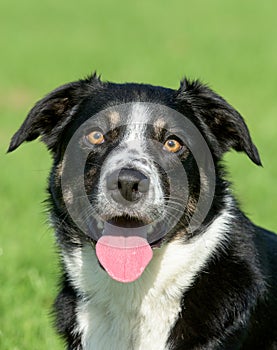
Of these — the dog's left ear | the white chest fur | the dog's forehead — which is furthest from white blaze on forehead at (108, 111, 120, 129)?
the white chest fur

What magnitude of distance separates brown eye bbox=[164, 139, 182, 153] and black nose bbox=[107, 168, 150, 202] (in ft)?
1.55

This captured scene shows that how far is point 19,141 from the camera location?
16.1ft

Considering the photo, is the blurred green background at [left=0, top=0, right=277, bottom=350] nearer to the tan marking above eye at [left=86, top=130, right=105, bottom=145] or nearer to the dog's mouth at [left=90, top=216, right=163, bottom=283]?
the dog's mouth at [left=90, top=216, right=163, bottom=283]

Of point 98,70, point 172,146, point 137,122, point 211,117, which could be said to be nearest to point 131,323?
point 172,146

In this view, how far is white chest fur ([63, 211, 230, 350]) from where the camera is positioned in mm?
4863

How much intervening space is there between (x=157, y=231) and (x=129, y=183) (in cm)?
51

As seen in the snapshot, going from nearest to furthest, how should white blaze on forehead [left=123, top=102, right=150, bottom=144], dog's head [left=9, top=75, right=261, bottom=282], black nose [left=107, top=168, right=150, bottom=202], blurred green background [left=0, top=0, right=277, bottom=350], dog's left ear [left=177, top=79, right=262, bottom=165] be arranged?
black nose [left=107, top=168, right=150, bottom=202] < dog's head [left=9, top=75, right=261, bottom=282] < white blaze on forehead [left=123, top=102, right=150, bottom=144] < dog's left ear [left=177, top=79, right=262, bottom=165] < blurred green background [left=0, top=0, right=277, bottom=350]

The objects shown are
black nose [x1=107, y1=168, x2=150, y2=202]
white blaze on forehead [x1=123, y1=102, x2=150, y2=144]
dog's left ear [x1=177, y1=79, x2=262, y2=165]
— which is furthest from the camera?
dog's left ear [x1=177, y1=79, x2=262, y2=165]

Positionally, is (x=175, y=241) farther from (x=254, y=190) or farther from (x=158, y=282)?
(x=254, y=190)

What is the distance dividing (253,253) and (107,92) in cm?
135

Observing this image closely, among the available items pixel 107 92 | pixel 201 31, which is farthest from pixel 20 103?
pixel 107 92

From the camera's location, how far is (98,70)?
23.2 meters

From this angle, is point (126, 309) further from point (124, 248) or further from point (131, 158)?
point (131, 158)

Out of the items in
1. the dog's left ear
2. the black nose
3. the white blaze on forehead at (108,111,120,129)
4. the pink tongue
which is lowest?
the pink tongue
